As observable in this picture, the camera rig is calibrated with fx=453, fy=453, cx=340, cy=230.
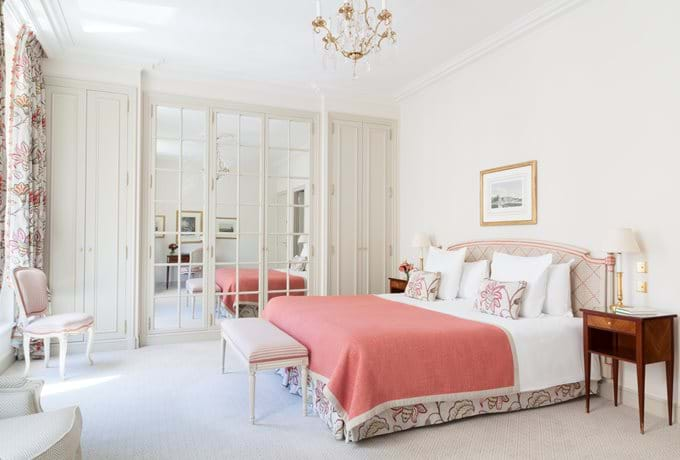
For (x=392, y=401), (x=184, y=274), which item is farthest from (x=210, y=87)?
(x=392, y=401)

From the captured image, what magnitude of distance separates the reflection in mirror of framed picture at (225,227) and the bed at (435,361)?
205 cm

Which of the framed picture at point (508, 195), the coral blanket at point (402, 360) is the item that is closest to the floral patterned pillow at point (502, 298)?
the coral blanket at point (402, 360)

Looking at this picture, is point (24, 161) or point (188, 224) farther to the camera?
point (188, 224)

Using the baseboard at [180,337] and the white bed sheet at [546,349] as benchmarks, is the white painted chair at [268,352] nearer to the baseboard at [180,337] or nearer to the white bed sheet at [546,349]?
the white bed sheet at [546,349]

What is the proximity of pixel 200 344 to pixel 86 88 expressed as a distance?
2.92 metres

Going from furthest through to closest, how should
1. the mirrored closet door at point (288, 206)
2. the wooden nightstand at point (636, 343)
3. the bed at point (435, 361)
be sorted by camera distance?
the mirrored closet door at point (288, 206) → the wooden nightstand at point (636, 343) → the bed at point (435, 361)

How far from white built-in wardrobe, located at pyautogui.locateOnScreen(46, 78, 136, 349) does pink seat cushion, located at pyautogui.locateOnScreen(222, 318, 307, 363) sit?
205 cm

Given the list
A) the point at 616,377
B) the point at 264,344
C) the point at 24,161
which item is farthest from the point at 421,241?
the point at 24,161

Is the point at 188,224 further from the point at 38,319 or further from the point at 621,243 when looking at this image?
the point at 621,243

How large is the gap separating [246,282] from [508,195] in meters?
3.06

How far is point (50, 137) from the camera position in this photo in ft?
14.7

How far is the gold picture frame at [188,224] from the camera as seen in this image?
16.5 feet

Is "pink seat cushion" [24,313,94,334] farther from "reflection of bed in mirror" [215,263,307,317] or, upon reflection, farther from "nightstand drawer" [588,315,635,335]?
"nightstand drawer" [588,315,635,335]

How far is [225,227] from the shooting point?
5.25m
